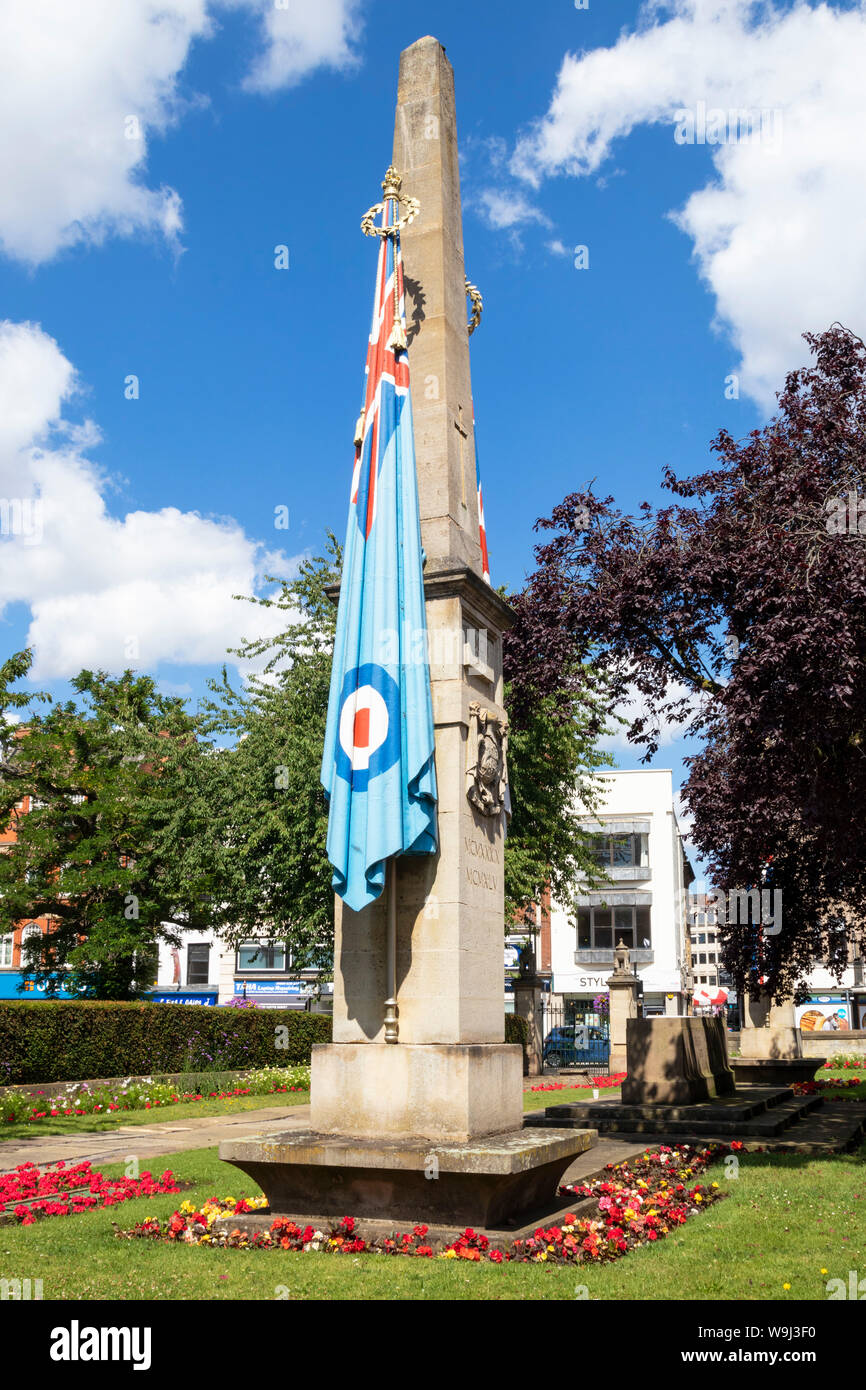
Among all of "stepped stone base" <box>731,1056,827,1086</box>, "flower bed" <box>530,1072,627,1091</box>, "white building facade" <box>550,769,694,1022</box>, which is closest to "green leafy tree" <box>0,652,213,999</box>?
"flower bed" <box>530,1072,627,1091</box>

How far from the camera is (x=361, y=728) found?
8.02 metres

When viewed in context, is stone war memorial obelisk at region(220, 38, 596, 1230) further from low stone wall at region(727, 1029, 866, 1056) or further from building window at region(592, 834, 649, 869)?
building window at region(592, 834, 649, 869)

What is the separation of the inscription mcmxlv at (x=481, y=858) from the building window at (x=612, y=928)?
162 feet

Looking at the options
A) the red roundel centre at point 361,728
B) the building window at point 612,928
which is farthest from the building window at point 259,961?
the red roundel centre at point 361,728

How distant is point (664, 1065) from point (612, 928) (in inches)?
1648

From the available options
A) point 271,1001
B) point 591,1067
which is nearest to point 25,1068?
point 591,1067

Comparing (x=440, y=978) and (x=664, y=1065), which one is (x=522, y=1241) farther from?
(x=664, y=1065)

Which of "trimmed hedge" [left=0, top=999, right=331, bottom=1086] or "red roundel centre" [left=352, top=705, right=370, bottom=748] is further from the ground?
"red roundel centre" [left=352, top=705, right=370, bottom=748]

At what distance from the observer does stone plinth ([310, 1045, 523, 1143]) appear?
726cm

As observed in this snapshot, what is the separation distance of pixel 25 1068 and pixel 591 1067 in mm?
18706

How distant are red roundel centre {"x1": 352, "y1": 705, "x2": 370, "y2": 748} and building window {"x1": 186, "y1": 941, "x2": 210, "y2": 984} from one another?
55.1 meters

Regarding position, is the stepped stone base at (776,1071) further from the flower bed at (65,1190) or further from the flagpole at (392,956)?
the flagpole at (392,956)
